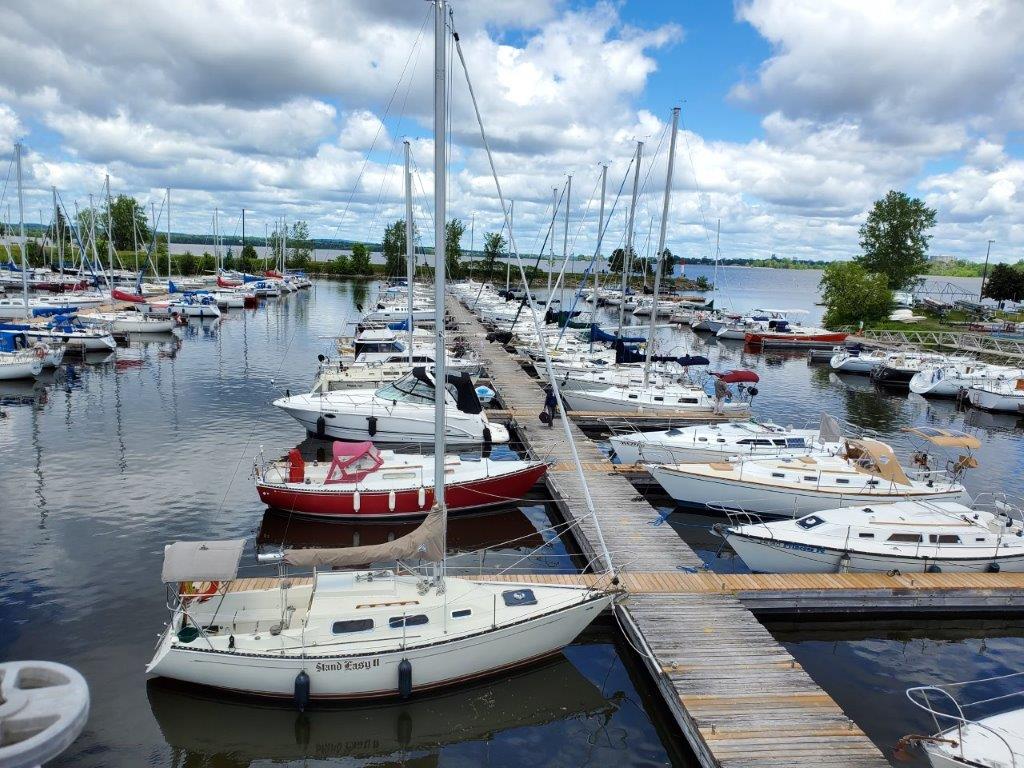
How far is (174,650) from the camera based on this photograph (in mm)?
12250

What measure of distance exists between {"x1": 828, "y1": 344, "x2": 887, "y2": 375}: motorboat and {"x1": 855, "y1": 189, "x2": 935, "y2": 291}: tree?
37566mm

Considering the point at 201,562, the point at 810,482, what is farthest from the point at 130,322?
the point at 810,482

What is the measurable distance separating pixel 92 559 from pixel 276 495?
202 inches

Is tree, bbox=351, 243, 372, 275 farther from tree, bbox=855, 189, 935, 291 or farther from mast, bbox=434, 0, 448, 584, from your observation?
mast, bbox=434, 0, 448, 584

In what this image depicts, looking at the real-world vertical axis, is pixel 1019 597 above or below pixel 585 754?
above

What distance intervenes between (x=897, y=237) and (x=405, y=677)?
93168mm

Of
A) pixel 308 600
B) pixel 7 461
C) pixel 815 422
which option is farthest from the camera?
pixel 815 422

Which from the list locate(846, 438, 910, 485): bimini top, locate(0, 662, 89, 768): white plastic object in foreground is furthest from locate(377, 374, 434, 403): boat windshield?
locate(0, 662, 89, 768): white plastic object in foreground

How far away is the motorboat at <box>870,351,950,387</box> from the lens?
49.5 m

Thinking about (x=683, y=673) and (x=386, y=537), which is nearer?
(x=683, y=673)

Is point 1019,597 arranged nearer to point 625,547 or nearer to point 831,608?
point 831,608

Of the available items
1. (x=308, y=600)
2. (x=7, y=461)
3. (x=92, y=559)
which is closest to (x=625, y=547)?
(x=308, y=600)

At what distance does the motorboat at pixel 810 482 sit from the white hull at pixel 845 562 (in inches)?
112

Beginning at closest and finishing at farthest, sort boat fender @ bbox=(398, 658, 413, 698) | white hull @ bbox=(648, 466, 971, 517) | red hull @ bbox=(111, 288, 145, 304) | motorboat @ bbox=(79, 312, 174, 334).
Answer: boat fender @ bbox=(398, 658, 413, 698), white hull @ bbox=(648, 466, 971, 517), motorboat @ bbox=(79, 312, 174, 334), red hull @ bbox=(111, 288, 145, 304)
